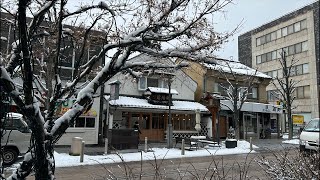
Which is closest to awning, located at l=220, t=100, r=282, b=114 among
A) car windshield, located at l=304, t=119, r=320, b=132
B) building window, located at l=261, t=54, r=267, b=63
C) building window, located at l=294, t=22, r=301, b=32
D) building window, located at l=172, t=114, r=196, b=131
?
building window, located at l=172, t=114, r=196, b=131

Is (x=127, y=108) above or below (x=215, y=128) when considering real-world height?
above

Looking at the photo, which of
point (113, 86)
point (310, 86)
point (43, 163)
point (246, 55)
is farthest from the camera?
point (246, 55)

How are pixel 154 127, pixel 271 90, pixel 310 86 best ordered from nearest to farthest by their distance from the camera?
pixel 154 127, pixel 310 86, pixel 271 90

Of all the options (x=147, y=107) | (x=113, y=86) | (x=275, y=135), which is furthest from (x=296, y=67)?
(x=113, y=86)

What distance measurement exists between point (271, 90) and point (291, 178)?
53.6 metres

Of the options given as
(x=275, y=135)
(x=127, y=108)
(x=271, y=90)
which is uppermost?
(x=271, y=90)

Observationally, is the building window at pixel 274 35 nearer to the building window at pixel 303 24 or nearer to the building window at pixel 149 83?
the building window at pixel 303 24

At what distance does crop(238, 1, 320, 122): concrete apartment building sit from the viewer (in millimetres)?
50156

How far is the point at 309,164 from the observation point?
5.20 metres

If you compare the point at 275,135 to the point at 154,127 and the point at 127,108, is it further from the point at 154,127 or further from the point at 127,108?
the point at 127,108

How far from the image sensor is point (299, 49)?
52.8m

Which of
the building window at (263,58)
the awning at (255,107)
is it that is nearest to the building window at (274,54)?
the building window at (263,58)

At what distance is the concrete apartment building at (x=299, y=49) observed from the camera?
50.2 metres

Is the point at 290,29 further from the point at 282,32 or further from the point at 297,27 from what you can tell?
the point at 282,32
